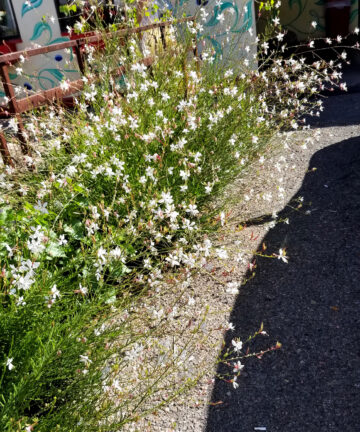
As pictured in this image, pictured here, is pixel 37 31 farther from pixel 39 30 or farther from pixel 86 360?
pixel 86 360

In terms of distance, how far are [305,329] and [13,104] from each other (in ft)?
8.99

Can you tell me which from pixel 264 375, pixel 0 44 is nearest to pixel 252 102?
pixel 264 375

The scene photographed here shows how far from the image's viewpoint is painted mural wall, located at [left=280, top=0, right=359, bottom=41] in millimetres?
13031

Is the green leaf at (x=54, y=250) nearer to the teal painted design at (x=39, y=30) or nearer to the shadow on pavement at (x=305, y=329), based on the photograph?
the shadow on pavement at (x=305, y=329)

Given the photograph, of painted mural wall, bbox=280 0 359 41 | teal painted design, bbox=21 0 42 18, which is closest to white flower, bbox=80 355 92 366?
teal painted design, bbox=21 0 42 18

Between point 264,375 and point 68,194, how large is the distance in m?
1.65

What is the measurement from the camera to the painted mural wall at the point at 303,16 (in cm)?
1303

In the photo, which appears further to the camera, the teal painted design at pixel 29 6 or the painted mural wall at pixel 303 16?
the painted mural wall at pixel 303 16

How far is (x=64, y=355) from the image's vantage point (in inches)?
78.4

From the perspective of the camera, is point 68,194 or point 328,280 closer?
point 68,194

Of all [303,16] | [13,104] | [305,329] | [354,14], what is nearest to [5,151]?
[13,104]

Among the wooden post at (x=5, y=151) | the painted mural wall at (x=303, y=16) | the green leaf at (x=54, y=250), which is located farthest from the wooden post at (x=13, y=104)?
the painted mural wall at (x=303, y=16)

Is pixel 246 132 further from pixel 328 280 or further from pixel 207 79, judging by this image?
pixel 328 280

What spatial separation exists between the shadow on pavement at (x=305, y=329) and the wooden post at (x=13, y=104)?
2.04 m
